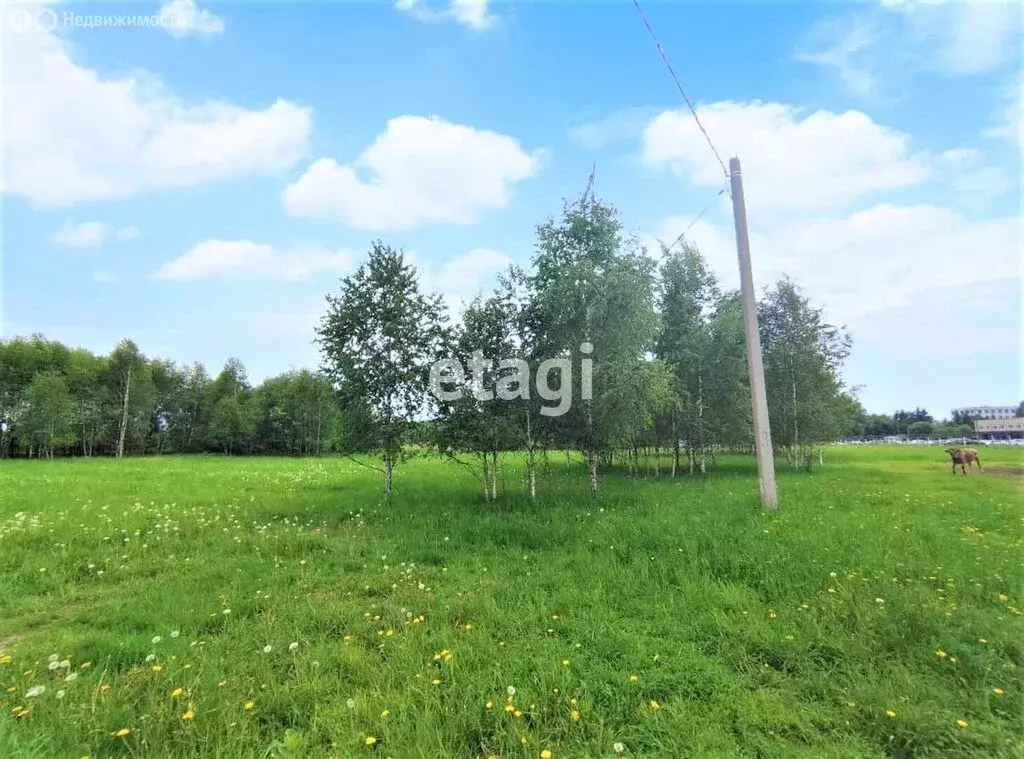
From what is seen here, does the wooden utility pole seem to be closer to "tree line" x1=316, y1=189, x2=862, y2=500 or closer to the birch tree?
"tree line" x1=316, y1=189, x2=862, y2=500

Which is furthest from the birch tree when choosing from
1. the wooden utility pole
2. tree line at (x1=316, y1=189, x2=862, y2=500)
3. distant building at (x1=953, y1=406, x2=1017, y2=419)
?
distant building at (x1=953, y1=406, x2=1017, y2=419)

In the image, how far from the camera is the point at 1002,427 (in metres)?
125

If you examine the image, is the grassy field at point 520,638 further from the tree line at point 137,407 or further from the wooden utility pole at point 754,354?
the tree line at point 137,407

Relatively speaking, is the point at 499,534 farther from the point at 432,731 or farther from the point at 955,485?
the point at 955,485

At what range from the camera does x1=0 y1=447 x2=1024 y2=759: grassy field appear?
3.73 meters

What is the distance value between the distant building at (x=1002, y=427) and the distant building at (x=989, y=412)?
28.2ft

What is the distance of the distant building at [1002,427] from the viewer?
119125 millimetres

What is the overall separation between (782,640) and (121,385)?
73.6 m

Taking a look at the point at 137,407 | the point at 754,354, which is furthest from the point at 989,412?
the point at 137,407

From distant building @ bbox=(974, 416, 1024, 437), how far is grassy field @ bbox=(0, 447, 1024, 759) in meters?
155

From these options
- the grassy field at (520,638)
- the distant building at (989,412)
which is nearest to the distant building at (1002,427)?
the distant building at (989,412)

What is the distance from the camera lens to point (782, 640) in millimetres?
5047

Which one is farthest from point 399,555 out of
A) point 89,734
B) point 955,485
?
point 955,485

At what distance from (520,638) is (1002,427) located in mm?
179435
